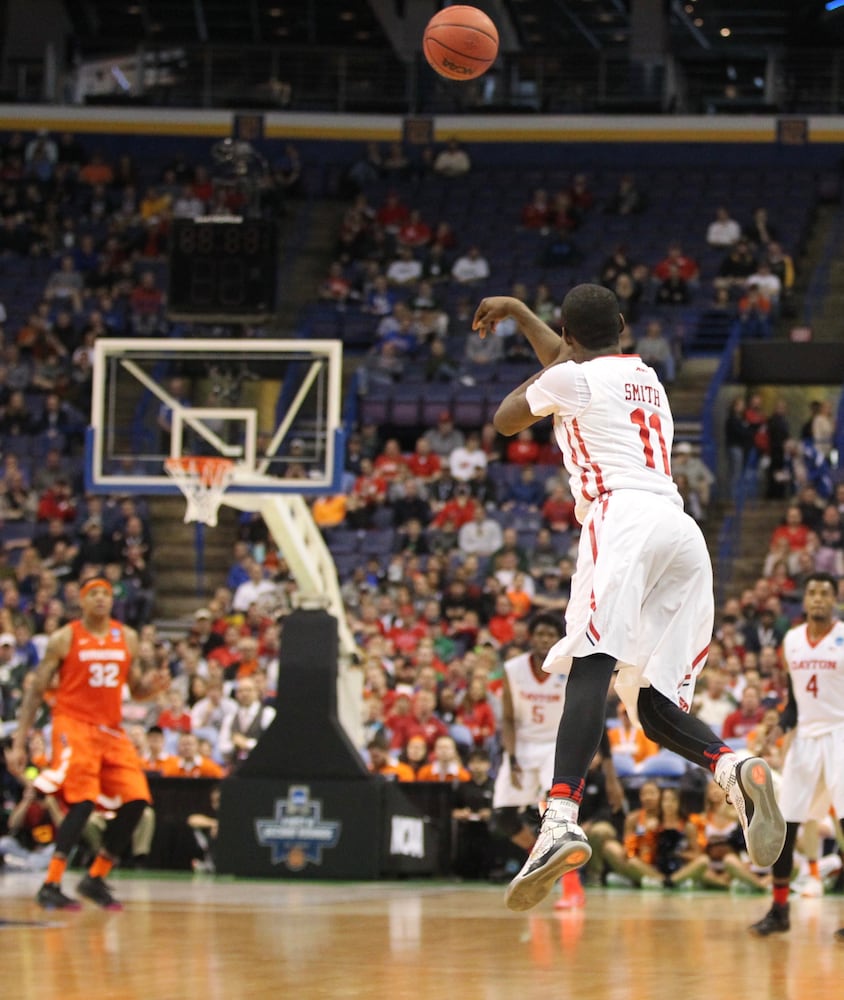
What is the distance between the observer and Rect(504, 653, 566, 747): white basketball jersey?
39.0 feet

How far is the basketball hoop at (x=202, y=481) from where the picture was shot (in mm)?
13328

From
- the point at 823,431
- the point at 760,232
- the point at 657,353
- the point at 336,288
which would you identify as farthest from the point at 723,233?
the point at 336,288

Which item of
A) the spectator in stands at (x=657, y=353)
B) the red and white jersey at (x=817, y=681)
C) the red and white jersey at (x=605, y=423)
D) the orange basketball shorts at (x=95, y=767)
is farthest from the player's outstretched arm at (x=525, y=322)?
the spectator in stands at (x=657, y=353)

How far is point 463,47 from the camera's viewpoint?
1003 centimetres

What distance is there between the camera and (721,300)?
2409cm

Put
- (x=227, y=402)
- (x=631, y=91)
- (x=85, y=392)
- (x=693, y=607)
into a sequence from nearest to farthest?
(x=693, y=607) < (x=227, y=402) < (x=85, y=392) < (x=631, y=91)

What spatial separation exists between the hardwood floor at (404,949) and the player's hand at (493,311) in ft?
8.16

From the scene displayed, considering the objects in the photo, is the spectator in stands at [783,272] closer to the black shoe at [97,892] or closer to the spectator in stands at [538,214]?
the spectator in stands at [538,214]

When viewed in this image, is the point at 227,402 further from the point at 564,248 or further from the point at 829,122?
the point at 829,122

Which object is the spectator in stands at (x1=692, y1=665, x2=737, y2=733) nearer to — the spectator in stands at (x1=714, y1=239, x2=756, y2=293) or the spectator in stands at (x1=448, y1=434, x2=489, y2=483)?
the spectator in stands at (x1=448, y1=434, x2=489, y2=483)

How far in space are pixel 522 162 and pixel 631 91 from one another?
213 cm

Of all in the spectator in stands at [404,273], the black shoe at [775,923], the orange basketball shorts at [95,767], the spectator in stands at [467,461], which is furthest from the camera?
the spectator in stands at [404,273]

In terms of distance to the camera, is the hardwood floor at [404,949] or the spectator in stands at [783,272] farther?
the spectator in stands at [783,272]

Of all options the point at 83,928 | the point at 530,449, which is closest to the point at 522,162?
the point at 530,449
